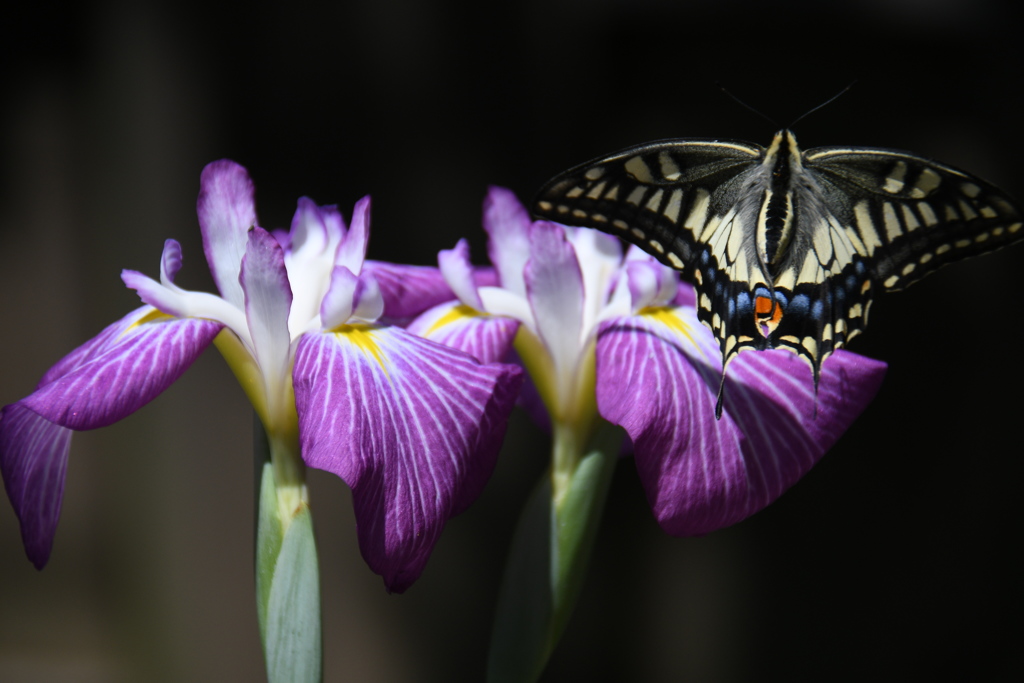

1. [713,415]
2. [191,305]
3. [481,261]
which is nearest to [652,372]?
[713,415]

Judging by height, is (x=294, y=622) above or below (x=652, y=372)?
below

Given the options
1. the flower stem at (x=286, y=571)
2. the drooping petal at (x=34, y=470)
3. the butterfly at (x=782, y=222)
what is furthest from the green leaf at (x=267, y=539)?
the butterfly at (x=782, y=222)

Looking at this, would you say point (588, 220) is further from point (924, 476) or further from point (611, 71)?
point (924, 476)

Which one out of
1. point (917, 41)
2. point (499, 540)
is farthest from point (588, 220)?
point (917, 41)

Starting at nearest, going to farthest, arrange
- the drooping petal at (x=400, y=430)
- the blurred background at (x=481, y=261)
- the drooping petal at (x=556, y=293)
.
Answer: the drooping petal at (x=400, y=430) < the drooping petal at (x=556, y=293) < the blurred background at (x=481, y=261)

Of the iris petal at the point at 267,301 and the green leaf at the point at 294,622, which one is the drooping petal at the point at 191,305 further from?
the green leaf at the point at 294,622

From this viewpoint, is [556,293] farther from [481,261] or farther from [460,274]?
[481,261]
